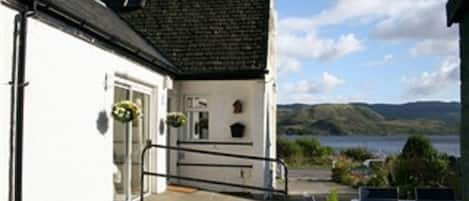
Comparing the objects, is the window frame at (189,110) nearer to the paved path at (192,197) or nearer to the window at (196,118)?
the window at (196,118)

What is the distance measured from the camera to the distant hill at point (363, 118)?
51.4 metres

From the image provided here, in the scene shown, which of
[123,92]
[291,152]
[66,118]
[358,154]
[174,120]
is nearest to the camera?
[66,118]

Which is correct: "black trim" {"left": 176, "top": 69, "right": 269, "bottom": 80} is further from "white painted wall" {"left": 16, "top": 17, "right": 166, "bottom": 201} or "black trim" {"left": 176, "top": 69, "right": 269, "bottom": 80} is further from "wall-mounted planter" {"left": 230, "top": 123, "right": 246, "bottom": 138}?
"white painted wall" {"left": 16, "top": 17, "right": 166, "bottom": 201}

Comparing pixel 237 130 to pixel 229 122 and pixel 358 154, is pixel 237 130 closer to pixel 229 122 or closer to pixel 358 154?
pixel 229 122

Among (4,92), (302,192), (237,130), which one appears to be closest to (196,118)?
(237,130)

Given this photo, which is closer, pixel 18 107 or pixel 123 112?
pixel 18 107

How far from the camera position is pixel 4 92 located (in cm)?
662

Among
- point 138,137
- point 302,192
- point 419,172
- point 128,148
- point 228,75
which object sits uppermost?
point 228,75

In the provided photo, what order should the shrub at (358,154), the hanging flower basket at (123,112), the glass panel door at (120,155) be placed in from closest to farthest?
1. the hanging flower basket at (123,112)
2. the glass panel door at (120,155)
3. the shrub at (358,154)

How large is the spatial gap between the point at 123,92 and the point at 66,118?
279 cm

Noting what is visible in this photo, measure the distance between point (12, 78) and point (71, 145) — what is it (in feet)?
5.90

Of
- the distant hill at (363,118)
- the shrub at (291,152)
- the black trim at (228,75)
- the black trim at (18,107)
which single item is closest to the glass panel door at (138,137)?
the black trim at (228,75)

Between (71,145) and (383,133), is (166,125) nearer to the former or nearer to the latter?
(71,145)

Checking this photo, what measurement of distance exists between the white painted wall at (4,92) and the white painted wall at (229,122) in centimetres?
804
